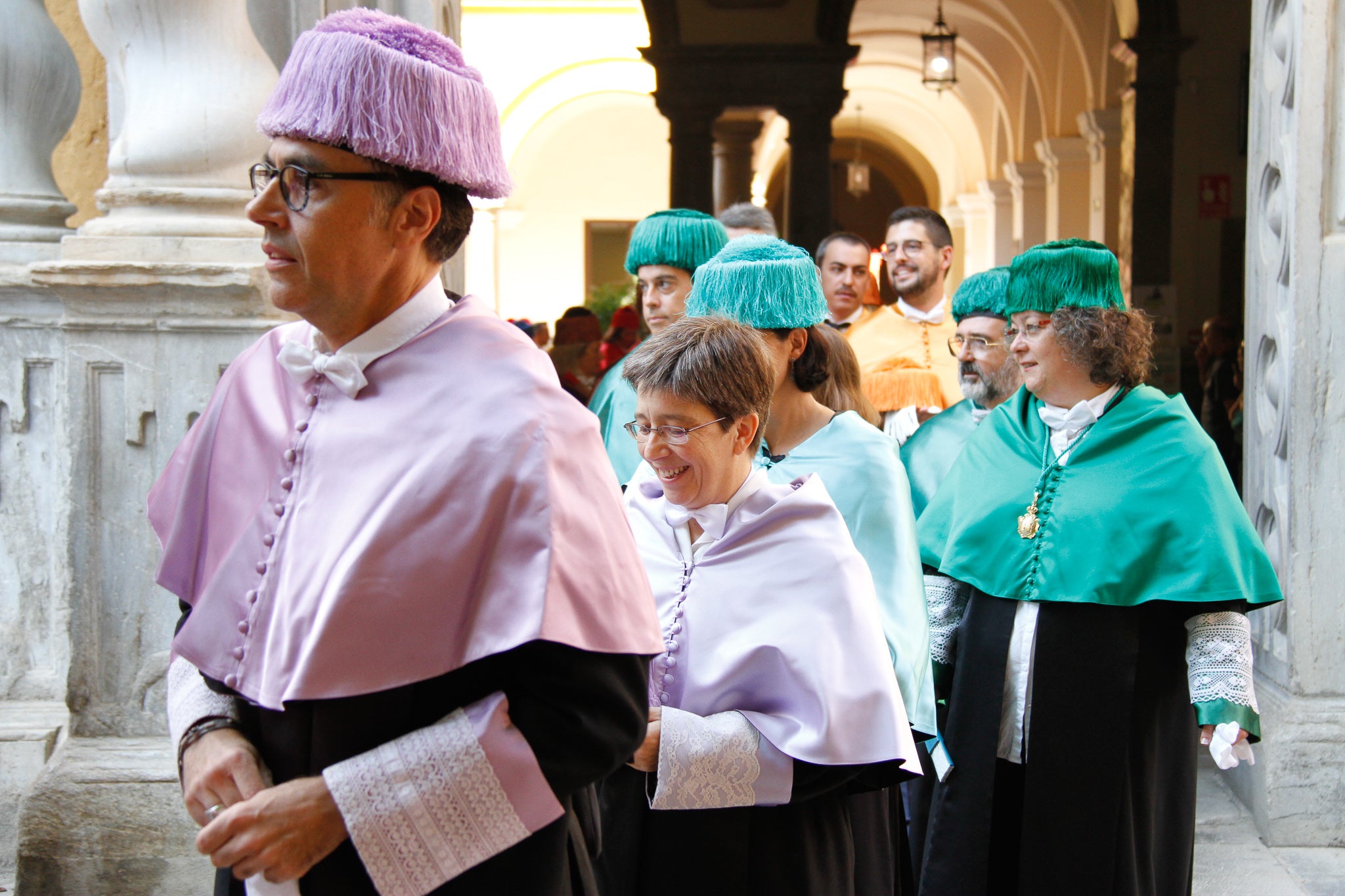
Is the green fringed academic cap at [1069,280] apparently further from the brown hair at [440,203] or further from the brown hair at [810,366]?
the brown hair at [440,203]

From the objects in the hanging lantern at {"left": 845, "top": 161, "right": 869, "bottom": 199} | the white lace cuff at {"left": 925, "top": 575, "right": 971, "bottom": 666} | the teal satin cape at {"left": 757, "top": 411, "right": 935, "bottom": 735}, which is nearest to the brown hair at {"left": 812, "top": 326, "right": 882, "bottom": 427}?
the teal satin cape at {"left": 757, "top": 411, "right": 935, "bottom": 735}

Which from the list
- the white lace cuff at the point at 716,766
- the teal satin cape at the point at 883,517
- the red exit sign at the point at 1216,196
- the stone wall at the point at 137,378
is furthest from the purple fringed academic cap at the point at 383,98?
the red exit sign at the point at 1216,196

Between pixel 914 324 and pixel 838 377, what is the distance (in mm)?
2397

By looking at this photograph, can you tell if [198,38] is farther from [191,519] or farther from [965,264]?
[965,264]

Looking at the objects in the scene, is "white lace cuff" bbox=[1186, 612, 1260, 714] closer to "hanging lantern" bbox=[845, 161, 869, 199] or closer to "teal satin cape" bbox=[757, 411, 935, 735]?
"teal satin cape" bbox=[757, 411, 935, 735]

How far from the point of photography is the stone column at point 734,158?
14219 millimetres

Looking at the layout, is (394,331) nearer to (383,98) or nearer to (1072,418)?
(383,98)

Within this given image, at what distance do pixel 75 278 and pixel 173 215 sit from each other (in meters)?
0.30

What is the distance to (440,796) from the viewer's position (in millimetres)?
1456

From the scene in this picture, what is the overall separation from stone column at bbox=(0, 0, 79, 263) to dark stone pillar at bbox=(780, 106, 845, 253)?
8.16 metres

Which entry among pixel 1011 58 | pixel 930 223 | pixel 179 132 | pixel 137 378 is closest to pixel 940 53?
pixel 1011 58

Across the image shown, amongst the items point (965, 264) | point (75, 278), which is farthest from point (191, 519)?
point (965, 264)

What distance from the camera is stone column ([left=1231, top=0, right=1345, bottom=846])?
13.7 feet

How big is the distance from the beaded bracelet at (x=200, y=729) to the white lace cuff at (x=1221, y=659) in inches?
85.8
